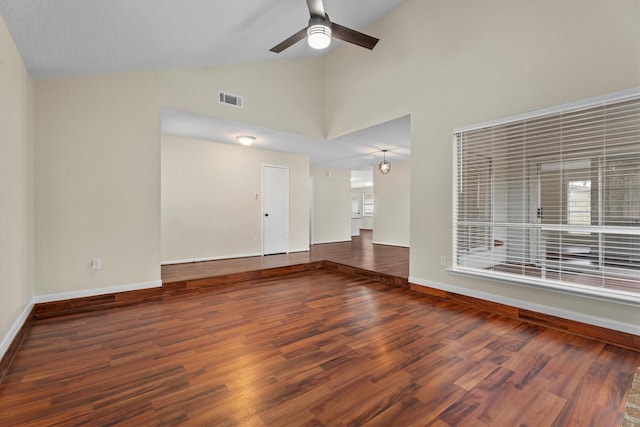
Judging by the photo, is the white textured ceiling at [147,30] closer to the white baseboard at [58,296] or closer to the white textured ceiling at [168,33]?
the white textured ceiling at [168,33]

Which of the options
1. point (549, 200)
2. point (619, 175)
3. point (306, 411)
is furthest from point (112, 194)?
point (619, 175)

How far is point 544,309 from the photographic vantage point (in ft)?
9.86

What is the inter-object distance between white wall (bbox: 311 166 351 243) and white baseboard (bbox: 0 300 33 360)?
635 centimetres

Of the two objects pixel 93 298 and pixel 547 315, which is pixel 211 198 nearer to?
pixel 93 298

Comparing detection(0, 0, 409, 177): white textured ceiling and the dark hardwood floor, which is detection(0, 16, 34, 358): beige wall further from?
the dark hardwood floor

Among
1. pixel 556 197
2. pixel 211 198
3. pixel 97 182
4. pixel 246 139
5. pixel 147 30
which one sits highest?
pixel 147 30

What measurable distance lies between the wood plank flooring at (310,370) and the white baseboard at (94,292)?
0.83 feet

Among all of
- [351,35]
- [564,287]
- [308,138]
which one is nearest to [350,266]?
[308,138]

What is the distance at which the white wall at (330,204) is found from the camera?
8.64m

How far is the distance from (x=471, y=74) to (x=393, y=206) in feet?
16.5

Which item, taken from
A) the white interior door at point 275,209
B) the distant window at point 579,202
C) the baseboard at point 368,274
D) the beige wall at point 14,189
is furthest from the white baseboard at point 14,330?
the distant window at point 579,202

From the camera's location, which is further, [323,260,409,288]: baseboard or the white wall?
the white wall

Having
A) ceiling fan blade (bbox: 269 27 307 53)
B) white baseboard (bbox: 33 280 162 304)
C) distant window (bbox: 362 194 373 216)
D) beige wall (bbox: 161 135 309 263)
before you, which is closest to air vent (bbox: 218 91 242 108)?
ceiling fan blade (bbox: 269 27 307 53)

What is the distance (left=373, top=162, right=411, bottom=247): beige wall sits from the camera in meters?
8.09
